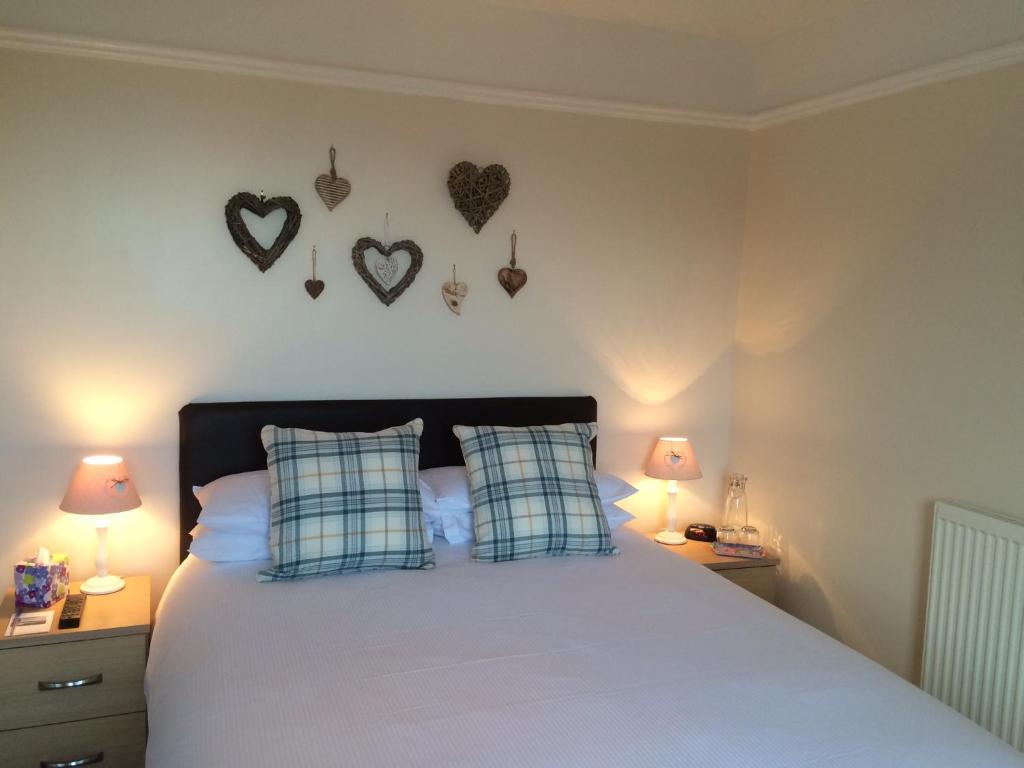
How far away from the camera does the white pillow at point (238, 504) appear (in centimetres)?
233

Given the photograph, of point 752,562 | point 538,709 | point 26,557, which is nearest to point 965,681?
point 752,562

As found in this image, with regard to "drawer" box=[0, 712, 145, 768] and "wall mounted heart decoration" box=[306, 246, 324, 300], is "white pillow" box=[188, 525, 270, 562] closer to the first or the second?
"drawer" box=[0, 712, 145, 768]

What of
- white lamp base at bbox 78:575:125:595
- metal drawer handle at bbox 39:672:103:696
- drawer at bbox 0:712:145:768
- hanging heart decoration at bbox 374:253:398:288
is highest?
hanging heart decoration at bbox 374:253:398:288

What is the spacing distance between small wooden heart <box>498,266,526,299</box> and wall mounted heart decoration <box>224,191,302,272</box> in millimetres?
795

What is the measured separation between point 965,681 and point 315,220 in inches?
103

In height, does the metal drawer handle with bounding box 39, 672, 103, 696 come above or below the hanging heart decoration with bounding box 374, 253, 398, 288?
below

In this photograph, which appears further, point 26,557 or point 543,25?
point 543,25

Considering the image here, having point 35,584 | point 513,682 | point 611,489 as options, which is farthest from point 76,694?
point 611,489

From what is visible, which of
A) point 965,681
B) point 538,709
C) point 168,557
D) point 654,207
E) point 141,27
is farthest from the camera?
point 654,207

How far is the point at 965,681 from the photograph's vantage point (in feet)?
7.54

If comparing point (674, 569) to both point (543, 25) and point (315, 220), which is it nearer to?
point (315, 220)

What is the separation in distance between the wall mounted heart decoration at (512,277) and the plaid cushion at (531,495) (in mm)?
615

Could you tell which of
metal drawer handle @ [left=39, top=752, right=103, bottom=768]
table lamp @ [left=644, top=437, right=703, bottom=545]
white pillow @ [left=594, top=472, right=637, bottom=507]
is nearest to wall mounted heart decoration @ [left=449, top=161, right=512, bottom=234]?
white pillow @ [left=594, top=472, right=637, bottom=507]

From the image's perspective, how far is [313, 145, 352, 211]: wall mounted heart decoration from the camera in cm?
270
